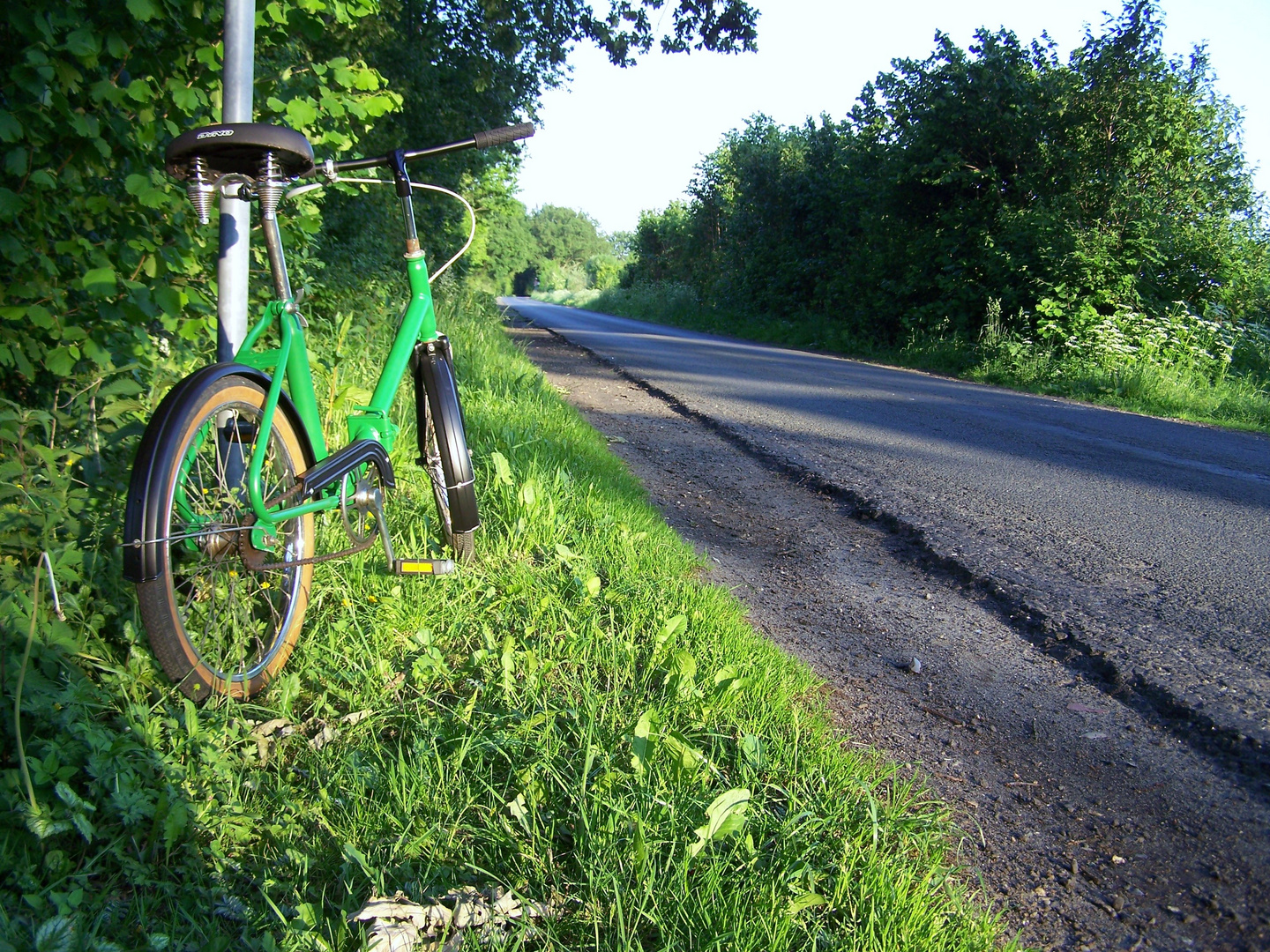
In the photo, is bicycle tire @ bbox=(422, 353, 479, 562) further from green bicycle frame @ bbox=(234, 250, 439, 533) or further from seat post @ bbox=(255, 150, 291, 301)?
seat post @ bbox=(255, 150, 291, 301)

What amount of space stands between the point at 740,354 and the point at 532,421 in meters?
9.82

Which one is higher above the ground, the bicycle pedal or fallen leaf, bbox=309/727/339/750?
the bicycle pedal

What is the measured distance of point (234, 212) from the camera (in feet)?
9.53

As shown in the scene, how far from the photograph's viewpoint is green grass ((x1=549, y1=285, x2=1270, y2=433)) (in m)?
10.9

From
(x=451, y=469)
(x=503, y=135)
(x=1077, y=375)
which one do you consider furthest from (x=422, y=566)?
(x=1077, y=375)

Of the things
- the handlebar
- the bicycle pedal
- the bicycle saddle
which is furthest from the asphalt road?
the bicycle saddle

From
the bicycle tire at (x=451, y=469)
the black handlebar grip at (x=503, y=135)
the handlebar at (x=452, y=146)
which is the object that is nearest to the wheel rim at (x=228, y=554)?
the bicycle tire at (x=451, y=469)

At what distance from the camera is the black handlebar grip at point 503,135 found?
9.70 ft

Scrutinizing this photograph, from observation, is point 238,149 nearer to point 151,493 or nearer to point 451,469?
point 151,493

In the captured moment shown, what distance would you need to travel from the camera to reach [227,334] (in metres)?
2.86

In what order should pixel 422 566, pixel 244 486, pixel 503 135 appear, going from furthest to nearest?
pixel 503 135 → pixel 422 566 → pixel 244 486

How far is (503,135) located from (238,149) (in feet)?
3.02

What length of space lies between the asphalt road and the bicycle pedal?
209 centimetres

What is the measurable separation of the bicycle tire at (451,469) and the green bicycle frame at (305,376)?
0.14 metres
